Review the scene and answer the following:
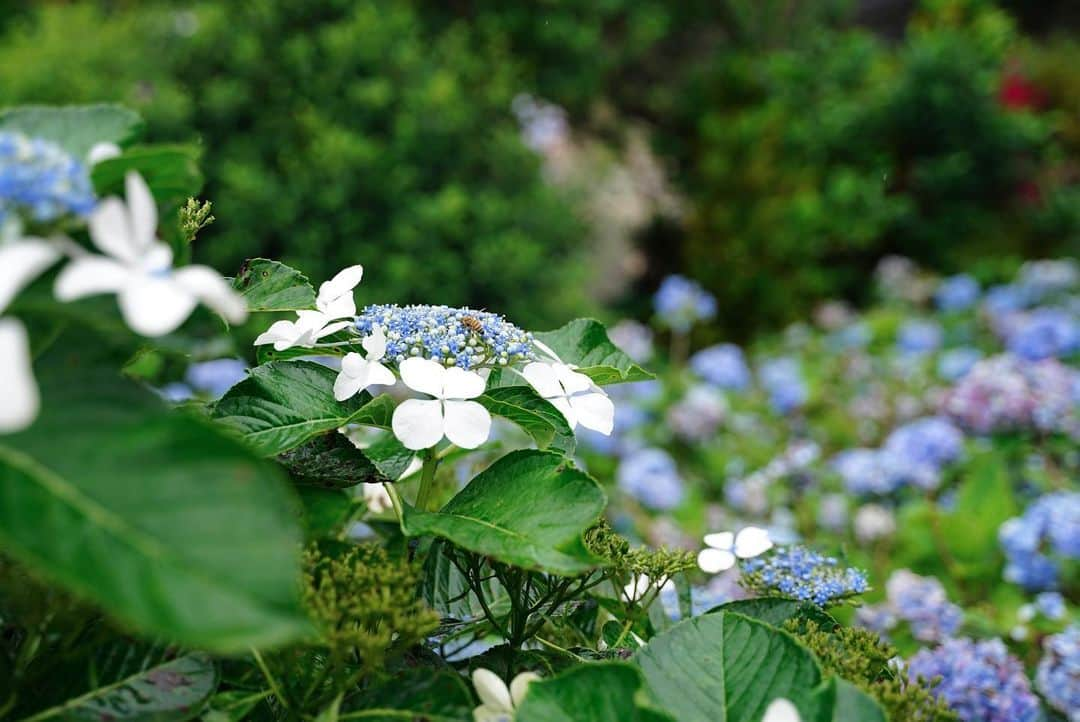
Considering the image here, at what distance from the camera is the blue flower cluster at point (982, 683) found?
1.12m

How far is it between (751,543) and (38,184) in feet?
1.88

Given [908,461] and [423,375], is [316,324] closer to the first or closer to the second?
[423,375]

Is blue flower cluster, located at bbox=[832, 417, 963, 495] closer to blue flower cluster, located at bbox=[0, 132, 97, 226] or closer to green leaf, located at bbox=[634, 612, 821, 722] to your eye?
green leaf, located at bbox=[634, 612, 821, 722]

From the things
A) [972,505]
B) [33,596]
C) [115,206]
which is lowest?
[33,596]

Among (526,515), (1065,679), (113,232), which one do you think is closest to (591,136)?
(1065,679)

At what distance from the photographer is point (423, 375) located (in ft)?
2.15

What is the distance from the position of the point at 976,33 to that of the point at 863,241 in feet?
4.26

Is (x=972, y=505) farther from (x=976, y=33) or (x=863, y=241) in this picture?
(x=976, y=33)

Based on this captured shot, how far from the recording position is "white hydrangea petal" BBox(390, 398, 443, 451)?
2.09 feet

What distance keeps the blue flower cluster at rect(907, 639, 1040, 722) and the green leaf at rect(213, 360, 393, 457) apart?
2.49 ft

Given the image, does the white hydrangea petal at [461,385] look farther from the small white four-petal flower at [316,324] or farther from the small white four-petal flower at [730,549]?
the small white four-petal flower at [730,549]

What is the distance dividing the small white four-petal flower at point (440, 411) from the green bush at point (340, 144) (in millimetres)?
2869

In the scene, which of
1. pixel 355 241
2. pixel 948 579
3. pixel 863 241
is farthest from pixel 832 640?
pixel 863 241

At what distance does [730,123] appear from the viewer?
16.2 feet
